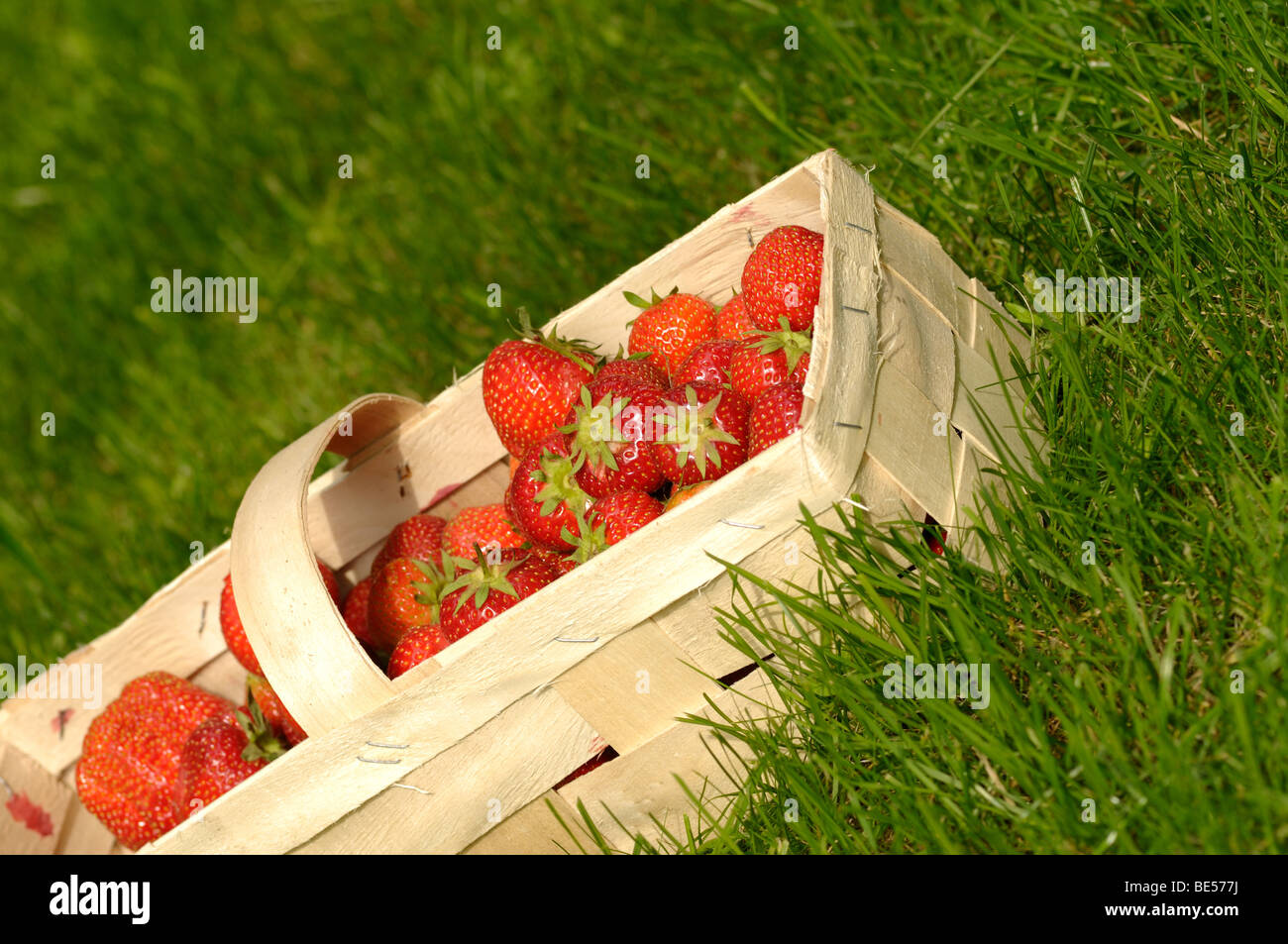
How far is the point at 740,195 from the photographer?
2877mm

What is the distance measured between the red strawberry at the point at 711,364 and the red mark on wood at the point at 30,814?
153 centimetres

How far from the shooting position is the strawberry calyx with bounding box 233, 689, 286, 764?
2.12m

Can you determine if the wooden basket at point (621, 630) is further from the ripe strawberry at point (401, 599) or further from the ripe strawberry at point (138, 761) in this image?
the ripe strawberry at point (138, 761)

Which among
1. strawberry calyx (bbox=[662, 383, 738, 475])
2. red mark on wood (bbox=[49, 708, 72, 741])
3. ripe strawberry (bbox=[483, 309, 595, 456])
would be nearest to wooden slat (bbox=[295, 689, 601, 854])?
strawberry calyx (bbox=[662, 383, 738, 475])

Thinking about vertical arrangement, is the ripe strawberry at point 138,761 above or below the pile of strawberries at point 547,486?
below

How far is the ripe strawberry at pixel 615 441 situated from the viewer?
1907 mm

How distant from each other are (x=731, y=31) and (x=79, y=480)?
2.20 meters

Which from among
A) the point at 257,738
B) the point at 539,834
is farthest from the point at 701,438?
the point at 257,738

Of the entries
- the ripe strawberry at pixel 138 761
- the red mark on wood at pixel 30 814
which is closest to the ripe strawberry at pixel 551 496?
the ripe strawberry at pixel 138 761

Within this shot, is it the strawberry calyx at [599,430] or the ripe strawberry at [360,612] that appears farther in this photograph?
the ripe strawberry at [360,612]

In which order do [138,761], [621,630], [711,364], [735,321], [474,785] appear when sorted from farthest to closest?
[138,761]
[735,321]
[711,364]
[474,785]
[621,630]

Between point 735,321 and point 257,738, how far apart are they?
111 centimetres

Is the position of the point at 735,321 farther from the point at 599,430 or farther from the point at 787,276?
the point at 599,430

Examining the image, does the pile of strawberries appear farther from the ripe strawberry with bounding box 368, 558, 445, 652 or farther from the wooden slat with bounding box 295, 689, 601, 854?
the wooden slat with bounding box 295, 689, 601, 854
